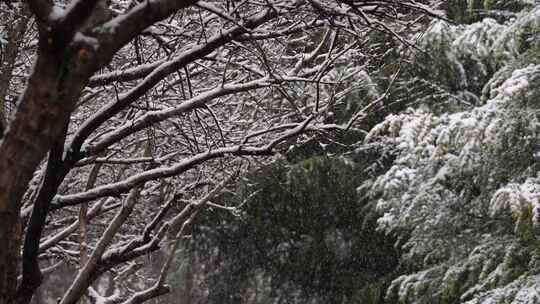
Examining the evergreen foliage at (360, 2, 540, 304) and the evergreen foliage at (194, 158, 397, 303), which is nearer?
the evergreen foliage at (360, 2, 540, 304)

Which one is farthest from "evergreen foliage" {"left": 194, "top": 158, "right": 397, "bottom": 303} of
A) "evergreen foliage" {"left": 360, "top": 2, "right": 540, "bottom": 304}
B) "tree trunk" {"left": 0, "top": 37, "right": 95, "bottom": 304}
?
"tree trunk" {"left": 0, "top": 37, "right": 95, "bottom": 304}

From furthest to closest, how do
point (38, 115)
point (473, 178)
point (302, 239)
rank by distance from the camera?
point (302, 239)
point (473, 178)
point (38, 115)

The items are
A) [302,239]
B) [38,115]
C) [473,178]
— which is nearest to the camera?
[38,115]

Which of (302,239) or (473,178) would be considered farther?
(302,239)

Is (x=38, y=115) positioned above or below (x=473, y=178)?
above

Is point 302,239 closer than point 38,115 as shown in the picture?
No

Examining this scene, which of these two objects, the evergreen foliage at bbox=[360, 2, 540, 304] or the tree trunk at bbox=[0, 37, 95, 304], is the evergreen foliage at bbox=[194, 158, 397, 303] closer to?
the evergreen foliage at bbox=[360, 2, 540, 304]

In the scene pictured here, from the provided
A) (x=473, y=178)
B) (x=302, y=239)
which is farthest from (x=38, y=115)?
(x=302, y=239)

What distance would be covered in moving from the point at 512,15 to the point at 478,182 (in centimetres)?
264

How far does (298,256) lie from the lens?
36.1ft

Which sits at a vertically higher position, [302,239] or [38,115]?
[38,115]

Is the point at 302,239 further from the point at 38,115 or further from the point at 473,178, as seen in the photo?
the point at 38,115

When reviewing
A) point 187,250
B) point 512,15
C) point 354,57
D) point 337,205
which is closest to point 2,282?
point 354,57

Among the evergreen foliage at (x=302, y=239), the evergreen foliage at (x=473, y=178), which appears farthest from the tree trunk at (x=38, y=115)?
the evergreen foliage at (x=302, y=239)
